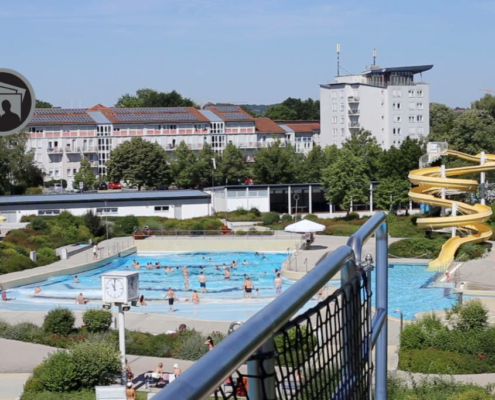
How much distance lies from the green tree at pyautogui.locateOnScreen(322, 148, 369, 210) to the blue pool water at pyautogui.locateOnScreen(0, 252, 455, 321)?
11421 millimetres

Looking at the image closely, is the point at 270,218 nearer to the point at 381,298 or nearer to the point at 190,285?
the point at 190,285

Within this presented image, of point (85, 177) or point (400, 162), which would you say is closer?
point (400, 162)

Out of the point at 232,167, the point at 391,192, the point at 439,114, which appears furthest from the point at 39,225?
the point at 439,114

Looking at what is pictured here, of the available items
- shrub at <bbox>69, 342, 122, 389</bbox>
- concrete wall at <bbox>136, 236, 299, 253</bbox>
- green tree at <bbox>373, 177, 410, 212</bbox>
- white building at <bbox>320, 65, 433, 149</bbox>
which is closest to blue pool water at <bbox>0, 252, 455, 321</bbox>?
concrete wall at <bbox>136, 236, 299, 253</bbox>

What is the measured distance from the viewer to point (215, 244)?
3769 cm

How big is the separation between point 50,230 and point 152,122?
3098 centimetres

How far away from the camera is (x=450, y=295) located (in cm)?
2505

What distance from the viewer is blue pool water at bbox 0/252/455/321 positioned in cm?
2461

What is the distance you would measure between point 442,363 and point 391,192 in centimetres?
3045

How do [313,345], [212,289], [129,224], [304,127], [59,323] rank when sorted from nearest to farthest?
[313,345]
[59,323]
[212,289]
[129,224]
[304,127]

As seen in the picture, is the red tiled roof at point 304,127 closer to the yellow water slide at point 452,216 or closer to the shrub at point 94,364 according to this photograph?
the yellow water slide at point 452,216

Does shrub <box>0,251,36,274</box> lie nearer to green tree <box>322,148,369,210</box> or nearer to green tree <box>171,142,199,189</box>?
green tree <box>322,148,369,210</box>

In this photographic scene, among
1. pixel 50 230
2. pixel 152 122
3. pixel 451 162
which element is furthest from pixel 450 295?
pixel 152 122

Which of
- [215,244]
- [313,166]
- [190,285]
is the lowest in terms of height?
[190,285]
